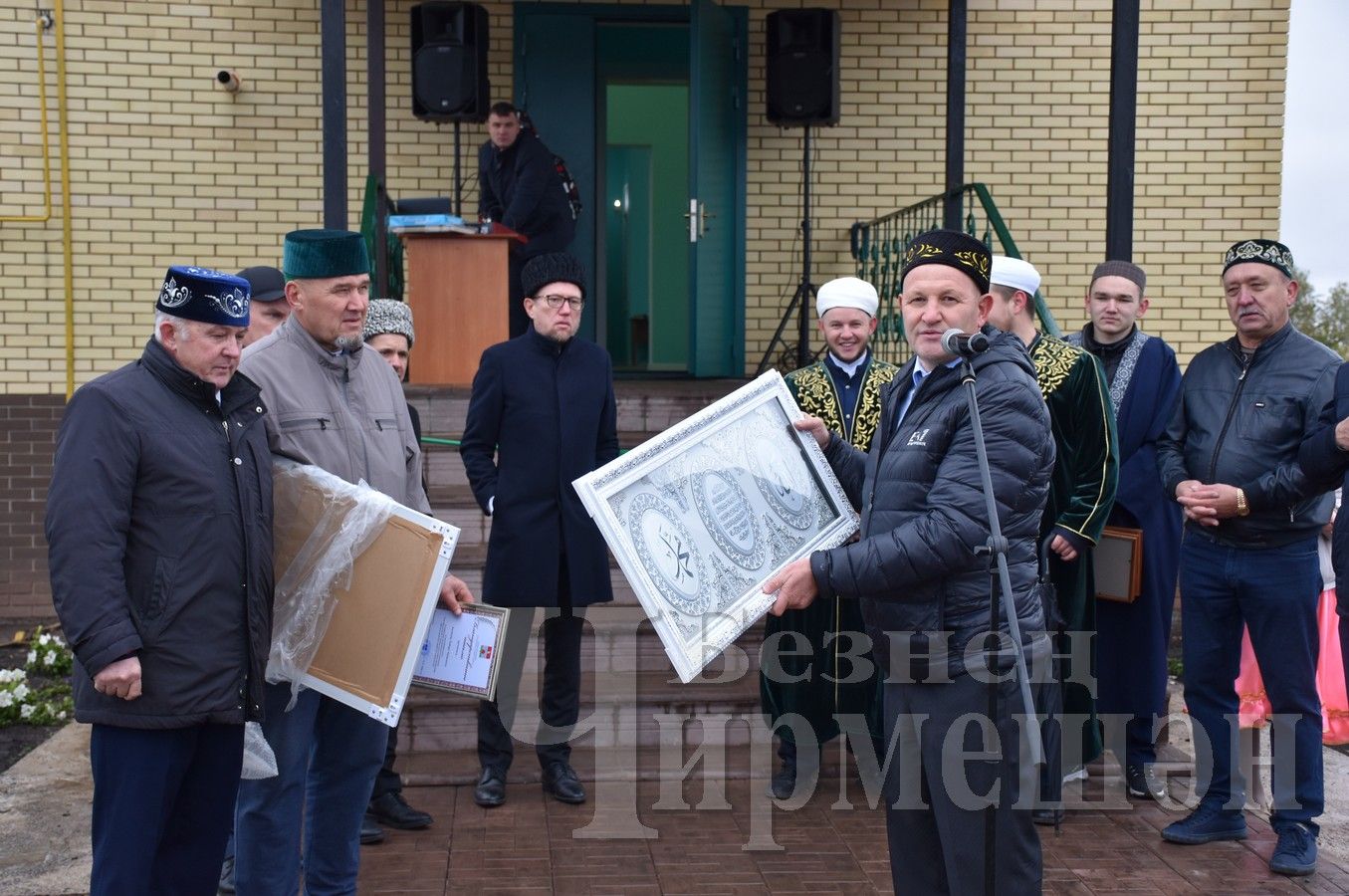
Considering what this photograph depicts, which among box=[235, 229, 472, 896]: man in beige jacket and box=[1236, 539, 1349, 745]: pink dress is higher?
box=[235, 229, 472, 896]: man in beige jacket

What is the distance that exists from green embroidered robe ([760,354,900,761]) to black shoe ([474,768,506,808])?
3.61 ft

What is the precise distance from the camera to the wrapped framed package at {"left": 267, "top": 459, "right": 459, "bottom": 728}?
3.42m

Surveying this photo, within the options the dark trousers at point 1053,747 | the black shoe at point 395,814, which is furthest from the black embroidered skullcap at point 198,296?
the dark trousers at point 1053,747

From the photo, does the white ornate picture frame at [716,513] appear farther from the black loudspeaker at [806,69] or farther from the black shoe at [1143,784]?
the black loudspeaker at [806,69]

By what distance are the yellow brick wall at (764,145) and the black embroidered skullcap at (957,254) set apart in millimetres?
5781

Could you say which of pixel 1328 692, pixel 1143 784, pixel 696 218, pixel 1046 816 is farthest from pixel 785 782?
pixel 696 218

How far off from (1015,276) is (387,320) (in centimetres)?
235

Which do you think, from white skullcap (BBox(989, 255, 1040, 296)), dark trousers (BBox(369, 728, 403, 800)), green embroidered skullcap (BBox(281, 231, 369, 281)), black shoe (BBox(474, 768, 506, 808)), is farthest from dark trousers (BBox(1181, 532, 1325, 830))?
green embroidered skullcap (BBox(281, 231, 369, 281))

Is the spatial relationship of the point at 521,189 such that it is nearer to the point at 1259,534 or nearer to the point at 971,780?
the point at 1259,534

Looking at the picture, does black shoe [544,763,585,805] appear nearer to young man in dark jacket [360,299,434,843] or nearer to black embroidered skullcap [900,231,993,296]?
young man in dark jacket [360,299,434,843]

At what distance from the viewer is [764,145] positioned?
29.5 feet

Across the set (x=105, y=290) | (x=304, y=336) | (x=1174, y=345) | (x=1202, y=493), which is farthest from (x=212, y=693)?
(x=1174, y=345)

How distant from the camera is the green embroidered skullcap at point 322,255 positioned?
11.5ft

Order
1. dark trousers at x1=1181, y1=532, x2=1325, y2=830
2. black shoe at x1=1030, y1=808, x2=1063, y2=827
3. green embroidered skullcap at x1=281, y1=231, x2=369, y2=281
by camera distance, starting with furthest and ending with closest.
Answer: black shoe at x1=1030, y1=808, x2=1063, y2=827 < dark trousers at x1=1181, y1=532, x2=1325, y2=830 < green embroidered skullcap at x1=281, y1=231, x2=369, y2=281
